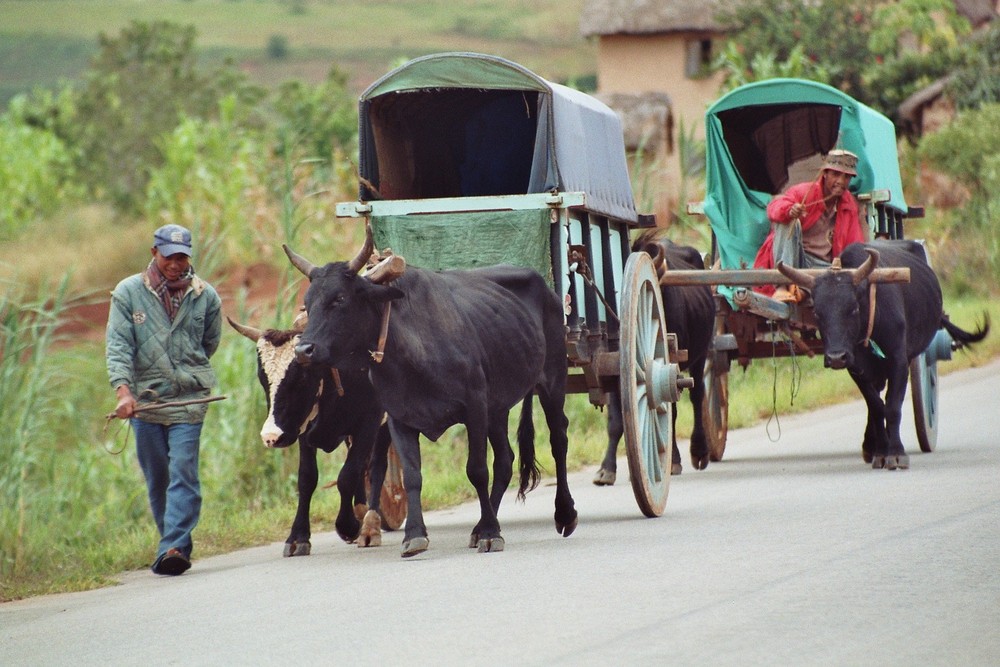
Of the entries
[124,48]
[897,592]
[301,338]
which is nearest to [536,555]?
[301,338]

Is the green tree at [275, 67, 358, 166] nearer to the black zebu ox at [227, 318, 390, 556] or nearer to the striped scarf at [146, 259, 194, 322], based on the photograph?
the black zebu ox at [227, 318, 390, 556]

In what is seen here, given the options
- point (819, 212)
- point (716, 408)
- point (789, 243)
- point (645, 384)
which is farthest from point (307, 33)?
point (645, 384)

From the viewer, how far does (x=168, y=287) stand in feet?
29.1

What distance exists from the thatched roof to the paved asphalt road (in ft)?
93.7

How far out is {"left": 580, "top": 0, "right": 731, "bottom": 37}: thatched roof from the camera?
124 ft

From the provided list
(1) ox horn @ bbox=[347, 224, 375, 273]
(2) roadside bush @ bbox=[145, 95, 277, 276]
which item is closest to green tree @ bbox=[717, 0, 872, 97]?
(2) roadside bush @ bbox=[145, 95, 277, 276]

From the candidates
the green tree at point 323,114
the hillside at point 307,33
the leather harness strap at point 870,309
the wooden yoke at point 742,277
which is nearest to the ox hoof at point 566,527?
the wooden yoke at point 742,277

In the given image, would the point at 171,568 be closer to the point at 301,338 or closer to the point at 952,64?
the point at 301,338

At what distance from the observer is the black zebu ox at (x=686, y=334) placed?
11.9 metres

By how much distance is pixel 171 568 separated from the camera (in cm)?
874

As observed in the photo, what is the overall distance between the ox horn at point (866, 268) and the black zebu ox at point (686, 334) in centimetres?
136

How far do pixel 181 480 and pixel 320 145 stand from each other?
26218mm

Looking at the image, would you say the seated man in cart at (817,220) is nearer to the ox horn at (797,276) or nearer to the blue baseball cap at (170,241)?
the ox horn at (797,276)

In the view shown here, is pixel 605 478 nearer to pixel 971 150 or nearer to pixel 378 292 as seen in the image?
pixel 378 292
